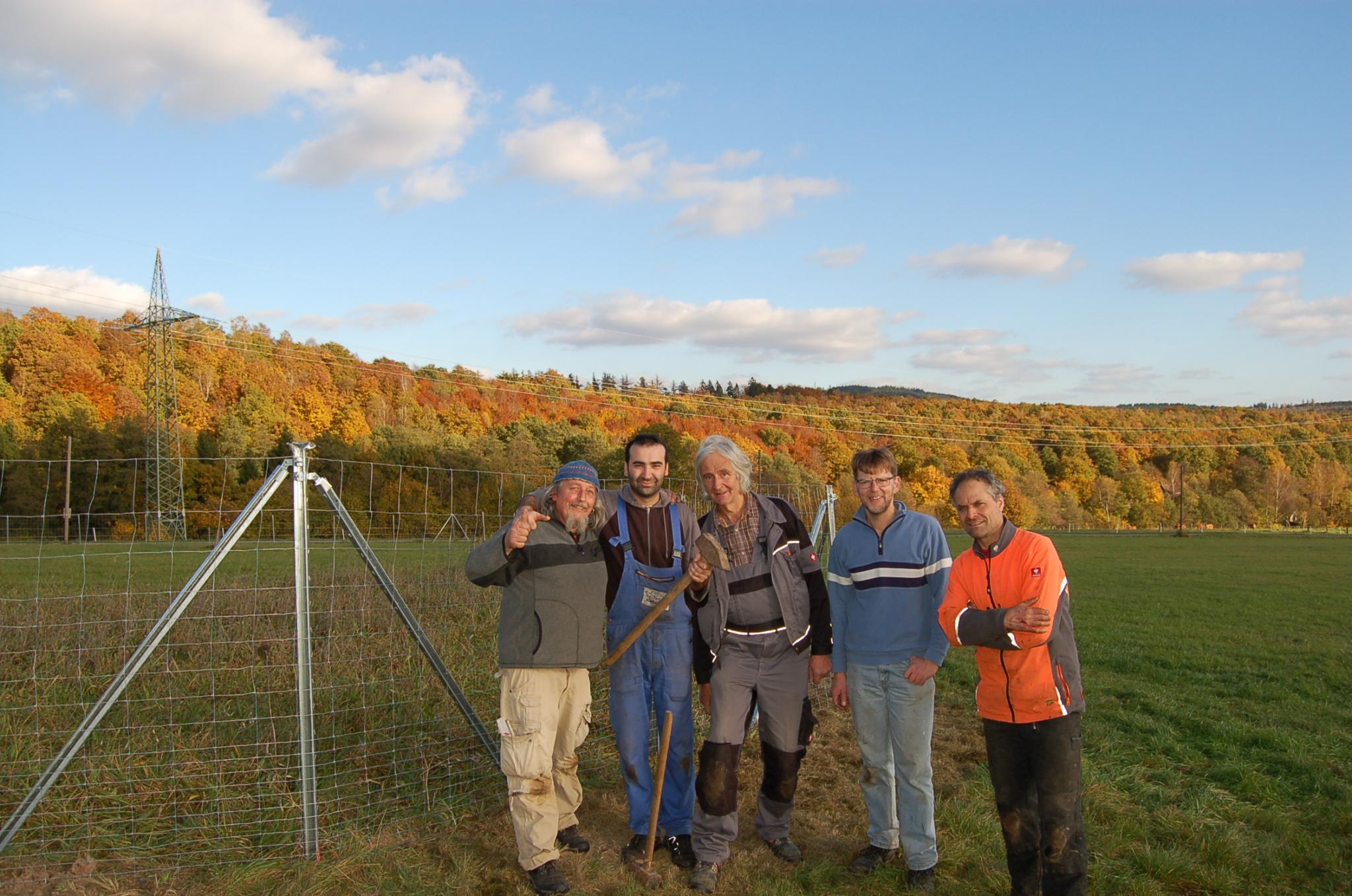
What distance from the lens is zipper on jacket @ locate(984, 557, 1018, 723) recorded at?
11.0 feet

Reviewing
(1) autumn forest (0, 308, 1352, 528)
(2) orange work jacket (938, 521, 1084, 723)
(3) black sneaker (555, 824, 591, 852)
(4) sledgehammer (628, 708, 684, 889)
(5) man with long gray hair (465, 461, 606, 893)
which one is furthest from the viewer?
(1) autumn forest (0, 308, 1352, 528)

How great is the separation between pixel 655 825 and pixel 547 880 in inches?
20.6

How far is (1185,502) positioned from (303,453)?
3947 inches

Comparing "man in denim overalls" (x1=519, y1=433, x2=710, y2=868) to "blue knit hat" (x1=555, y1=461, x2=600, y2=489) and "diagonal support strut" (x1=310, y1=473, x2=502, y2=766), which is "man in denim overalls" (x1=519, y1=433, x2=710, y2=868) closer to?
"blue knit hat" (x1=555, y1=461, x2=600, y2=489)

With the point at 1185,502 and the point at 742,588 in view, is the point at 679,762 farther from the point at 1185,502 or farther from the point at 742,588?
the point at 1185,502

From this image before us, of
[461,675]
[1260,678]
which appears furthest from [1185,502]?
[461,675]

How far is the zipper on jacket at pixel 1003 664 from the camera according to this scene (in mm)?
3348

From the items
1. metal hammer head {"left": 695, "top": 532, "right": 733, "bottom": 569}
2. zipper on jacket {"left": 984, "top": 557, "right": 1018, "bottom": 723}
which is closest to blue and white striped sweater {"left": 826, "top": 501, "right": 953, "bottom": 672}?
zipper on jacket {"left": 984, "top": 557, "right": 1018, "bottom": 723}

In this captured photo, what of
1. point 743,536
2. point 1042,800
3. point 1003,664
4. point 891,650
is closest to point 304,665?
point 743,536

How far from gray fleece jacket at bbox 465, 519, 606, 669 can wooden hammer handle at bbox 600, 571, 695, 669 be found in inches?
5.0

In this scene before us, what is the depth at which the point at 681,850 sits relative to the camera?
409cm

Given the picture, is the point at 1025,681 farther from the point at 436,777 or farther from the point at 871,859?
the point at 436,777

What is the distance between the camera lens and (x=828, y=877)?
388 cm

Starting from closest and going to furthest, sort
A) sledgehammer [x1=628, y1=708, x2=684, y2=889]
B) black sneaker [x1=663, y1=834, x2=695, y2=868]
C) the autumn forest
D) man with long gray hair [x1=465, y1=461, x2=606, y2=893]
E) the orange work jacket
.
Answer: the orange work jacket < man with long gray hair [x1=465, y1=461, x2=606, y2=893] < sledgehammer [x1=628, y1=708, x2=684, y2=889] < black sneaker [x1=663, y1=834, x2=695, y2=868] < the autumn forest
